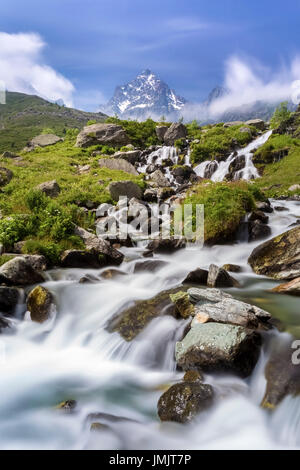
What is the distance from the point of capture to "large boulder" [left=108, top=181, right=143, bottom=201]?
22.0 m

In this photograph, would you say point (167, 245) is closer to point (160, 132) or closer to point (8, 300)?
point (8, 300)

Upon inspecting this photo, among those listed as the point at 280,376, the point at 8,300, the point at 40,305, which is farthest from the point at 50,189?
the point at 280,376

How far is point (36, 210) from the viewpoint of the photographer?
14.4 meters

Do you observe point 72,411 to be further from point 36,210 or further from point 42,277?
point 36,210

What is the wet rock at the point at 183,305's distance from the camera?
7.46 meters

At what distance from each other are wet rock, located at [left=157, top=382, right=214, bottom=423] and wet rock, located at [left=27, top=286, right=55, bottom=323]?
452 centimetres

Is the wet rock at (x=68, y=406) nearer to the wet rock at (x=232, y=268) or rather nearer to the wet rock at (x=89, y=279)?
the wet rock at (x=89, y=279)

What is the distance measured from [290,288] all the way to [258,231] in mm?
5236

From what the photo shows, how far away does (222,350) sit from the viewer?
5746mm

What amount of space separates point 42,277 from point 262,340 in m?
7.10

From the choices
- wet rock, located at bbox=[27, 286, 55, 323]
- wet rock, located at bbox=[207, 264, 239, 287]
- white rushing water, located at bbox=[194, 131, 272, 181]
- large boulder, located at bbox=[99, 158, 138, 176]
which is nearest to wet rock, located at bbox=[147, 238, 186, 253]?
wet rock, located at bbox=[207, 264, 239, 287]

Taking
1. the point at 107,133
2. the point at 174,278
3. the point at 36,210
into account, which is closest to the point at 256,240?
the point at 174,278

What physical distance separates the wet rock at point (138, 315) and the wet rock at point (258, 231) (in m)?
6.63

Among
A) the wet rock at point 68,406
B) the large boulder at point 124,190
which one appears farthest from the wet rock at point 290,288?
the large boulder at point 124,190
